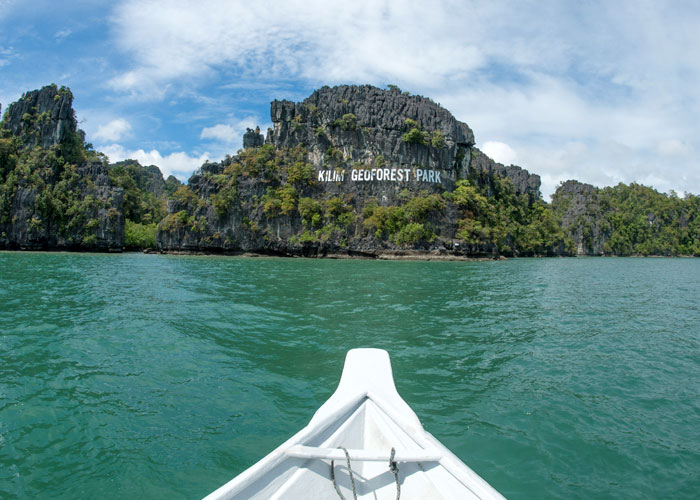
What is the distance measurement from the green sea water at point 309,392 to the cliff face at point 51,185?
5842 centimetres

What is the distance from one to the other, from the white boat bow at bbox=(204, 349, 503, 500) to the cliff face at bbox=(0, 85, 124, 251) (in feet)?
228

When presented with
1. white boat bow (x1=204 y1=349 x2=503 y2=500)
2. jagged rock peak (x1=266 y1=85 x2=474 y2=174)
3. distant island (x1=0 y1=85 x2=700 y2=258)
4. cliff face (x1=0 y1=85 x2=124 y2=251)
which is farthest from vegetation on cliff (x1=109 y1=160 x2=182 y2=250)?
white boat bow (x1=204 y1=349 x2=503 y2=500)

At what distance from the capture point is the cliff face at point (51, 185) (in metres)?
59.2

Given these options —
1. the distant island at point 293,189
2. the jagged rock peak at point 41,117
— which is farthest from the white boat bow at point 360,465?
the jagged rock peak at point 41,117

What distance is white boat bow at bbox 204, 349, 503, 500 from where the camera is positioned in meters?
2.48

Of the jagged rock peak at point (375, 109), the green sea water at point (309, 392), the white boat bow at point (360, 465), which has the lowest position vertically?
the green sea water at point (309, 392)

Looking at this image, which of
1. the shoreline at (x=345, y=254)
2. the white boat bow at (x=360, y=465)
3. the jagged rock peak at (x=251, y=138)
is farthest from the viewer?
the jagged rock peak at (x=251, y=138)

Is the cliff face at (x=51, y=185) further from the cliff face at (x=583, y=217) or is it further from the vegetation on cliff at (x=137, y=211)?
the cliff face at (x=583, y=217)

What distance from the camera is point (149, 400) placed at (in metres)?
5.53

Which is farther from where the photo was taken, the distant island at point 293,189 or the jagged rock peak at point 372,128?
the jagged rock peak at point 372,128

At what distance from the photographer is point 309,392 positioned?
19.3 feet

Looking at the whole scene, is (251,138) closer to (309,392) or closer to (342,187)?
(342,187)

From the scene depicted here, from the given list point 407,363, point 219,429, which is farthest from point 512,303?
point 219,429

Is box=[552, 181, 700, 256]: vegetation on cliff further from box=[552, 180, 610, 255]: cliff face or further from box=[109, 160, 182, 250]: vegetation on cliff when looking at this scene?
box=[109, 160, 182, 250]: vegetation on cliff
